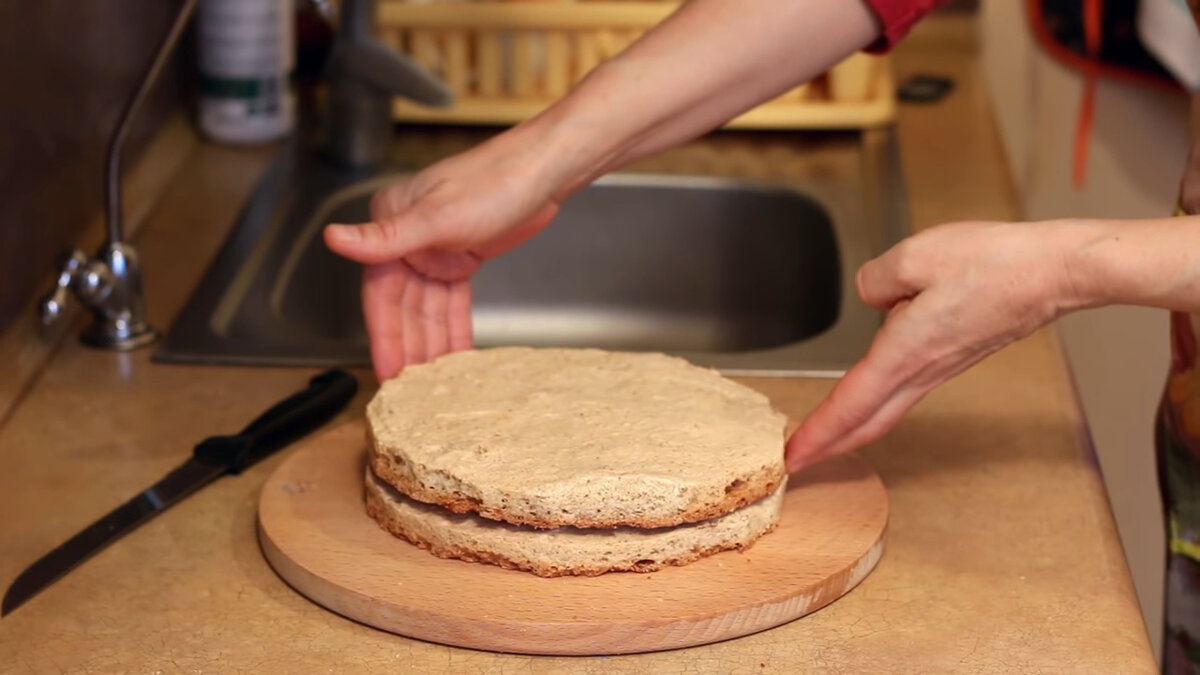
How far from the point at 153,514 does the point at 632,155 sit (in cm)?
48

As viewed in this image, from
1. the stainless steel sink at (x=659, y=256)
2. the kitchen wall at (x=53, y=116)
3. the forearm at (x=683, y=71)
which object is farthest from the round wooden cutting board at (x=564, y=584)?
the stainless steel sink at (x=659, y=256)

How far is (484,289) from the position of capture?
1803 millimetres

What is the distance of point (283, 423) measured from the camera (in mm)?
1174

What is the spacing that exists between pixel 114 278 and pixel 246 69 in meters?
0.56

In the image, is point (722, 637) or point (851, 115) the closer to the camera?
point (722, 637)

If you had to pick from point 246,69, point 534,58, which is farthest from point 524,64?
point 246,69

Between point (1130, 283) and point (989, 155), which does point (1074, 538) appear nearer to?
point (1130, 283)

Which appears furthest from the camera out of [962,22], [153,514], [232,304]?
[962,22]

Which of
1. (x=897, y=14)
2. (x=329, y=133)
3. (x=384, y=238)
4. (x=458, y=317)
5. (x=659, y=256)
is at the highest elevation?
(x=897, y=14)

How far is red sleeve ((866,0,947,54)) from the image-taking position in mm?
1211

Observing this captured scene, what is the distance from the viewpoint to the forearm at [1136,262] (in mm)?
893

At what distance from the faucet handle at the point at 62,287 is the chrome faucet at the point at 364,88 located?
507 mm

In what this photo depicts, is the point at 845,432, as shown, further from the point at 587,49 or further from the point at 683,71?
the point at 587,49

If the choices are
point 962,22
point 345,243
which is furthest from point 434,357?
point 962,22
